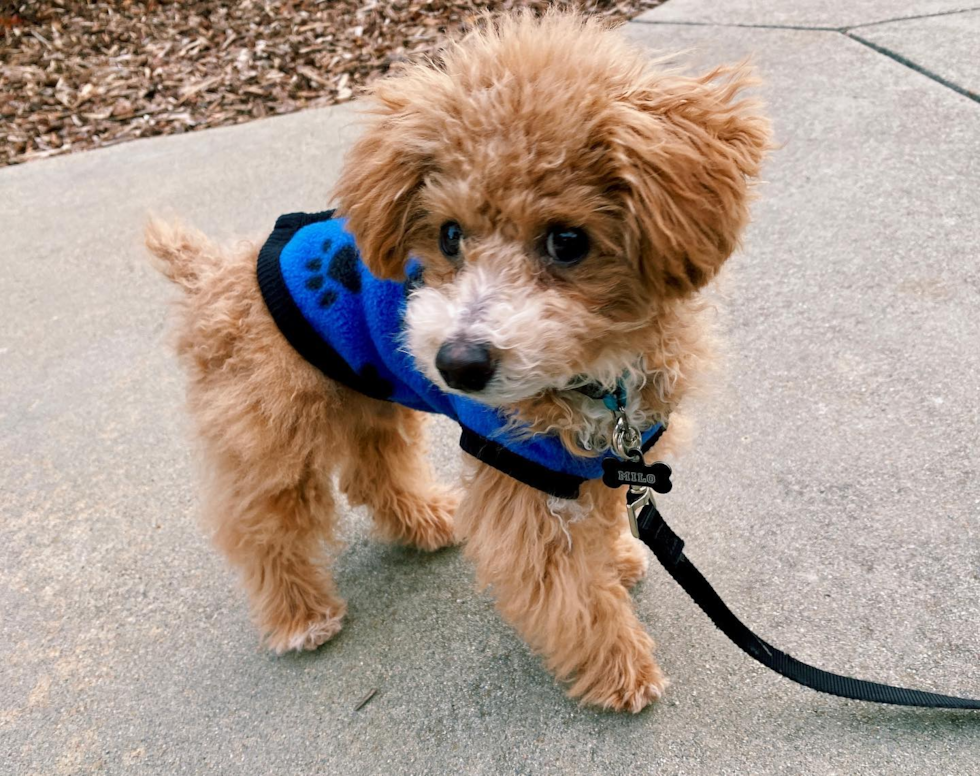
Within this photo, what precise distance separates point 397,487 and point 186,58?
508cm

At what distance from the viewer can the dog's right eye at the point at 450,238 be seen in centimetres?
175

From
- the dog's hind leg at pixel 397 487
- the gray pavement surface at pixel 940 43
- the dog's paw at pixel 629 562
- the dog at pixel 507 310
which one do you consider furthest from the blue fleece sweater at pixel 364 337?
the gray pavement surface at pixel 940 43

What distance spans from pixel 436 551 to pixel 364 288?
1.11 meters

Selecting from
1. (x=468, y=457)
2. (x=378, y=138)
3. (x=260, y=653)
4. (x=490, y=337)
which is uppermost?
(x=378, y=138)

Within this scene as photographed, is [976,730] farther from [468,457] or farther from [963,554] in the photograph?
[468,457]

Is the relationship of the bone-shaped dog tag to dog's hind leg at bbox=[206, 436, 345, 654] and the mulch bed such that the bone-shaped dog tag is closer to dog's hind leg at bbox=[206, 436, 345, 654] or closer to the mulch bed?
dog's hind leg at bbox=[206, 436, 345, 654]

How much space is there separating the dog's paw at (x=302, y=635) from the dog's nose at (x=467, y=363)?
1.27 meters

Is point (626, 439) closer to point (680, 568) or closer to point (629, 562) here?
point (680, 568)

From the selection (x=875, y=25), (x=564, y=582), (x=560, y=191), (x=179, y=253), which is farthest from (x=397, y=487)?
(x=875, y=25)

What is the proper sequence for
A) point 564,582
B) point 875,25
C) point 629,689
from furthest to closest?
1. point 875,25
2. point 629,689
3. point 564,582

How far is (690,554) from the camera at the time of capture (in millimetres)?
2551

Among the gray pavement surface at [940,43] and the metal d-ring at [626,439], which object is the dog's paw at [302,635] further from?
the gray pavement surface at [940,43]

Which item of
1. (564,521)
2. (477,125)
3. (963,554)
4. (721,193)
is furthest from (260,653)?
(963,554)

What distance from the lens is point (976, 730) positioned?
1912 millimetres
